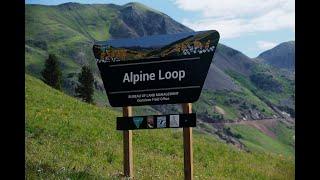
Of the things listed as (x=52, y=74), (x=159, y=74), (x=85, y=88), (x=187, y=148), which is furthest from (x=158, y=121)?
(x=85, y=88)

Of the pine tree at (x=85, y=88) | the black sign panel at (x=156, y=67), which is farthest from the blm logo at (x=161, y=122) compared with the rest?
the pine tree at (x=85, y=88)

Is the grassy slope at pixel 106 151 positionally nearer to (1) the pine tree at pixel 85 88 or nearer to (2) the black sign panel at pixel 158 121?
(2) the black sign panel at pixel 158 121

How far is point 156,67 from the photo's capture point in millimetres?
15023

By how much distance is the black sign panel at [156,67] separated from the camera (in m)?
14.3

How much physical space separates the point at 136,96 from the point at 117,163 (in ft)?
18.7

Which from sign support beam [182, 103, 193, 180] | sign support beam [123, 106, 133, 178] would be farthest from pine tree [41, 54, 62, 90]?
sign support beam [182, 103, 193, 180]

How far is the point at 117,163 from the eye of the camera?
20.4m

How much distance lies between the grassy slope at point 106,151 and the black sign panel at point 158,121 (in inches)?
67.5

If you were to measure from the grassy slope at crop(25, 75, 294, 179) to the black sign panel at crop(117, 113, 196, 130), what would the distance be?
1.71 metres

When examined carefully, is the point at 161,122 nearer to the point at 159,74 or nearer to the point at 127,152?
the point at 159,74
